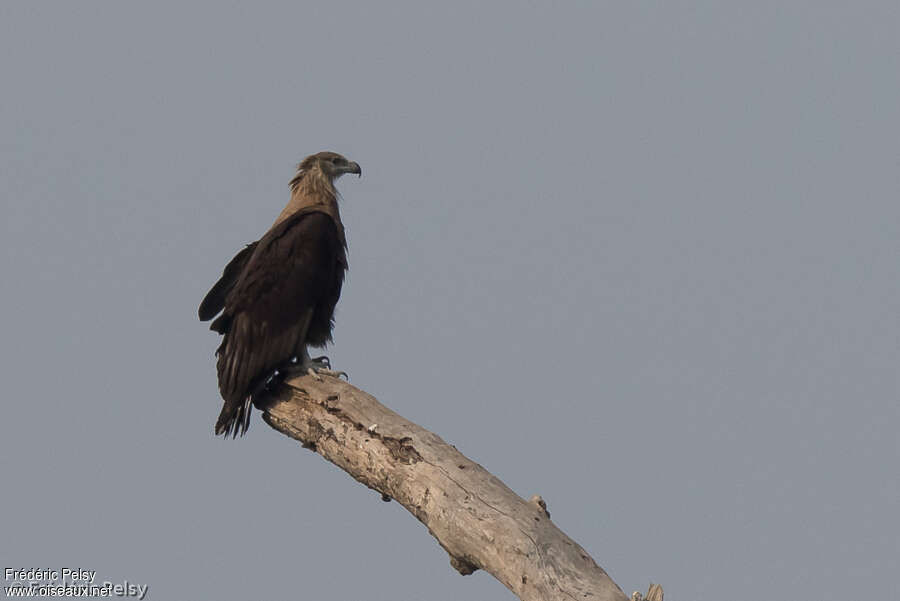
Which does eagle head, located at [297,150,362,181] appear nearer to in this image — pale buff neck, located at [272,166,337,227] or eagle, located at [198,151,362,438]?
pale buff neck, located at [272,166,337,227]

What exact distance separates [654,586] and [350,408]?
2.38 m

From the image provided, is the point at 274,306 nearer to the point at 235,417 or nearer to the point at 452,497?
the point at 235,417

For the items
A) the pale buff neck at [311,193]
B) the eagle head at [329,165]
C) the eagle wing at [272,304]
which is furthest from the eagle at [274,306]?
the eagle head at [329,165]

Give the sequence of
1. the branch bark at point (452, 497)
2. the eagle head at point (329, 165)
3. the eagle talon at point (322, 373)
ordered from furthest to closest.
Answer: the eagle head at point (329, 165), the eagle talon at point (322, 373), the branch bark at point (452, 497)

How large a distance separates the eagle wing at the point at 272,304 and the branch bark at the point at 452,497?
2.00 feet

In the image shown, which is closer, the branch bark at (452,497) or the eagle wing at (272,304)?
the branch bark at (452,497)

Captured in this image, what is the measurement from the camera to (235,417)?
7.62m

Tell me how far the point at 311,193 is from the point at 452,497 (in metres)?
3.68

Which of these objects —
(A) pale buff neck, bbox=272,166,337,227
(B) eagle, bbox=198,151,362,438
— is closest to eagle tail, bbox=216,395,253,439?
(B) eagle, bbox=198,151,362,438

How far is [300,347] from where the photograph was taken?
7824 millimetres

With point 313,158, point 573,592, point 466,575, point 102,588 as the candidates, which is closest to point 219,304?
point 313,158

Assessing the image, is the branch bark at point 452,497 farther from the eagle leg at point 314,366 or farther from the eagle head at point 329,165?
the eagle head at point 329,165

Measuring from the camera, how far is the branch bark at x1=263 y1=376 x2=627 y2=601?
17.6 ft

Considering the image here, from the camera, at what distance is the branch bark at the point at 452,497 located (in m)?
5.36
